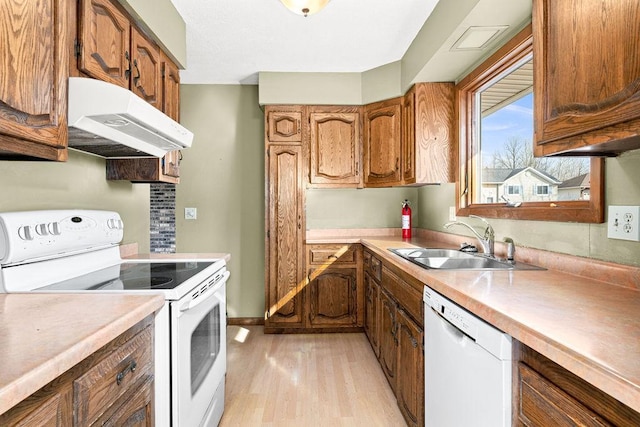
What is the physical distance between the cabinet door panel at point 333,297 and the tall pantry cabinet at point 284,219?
0.40 ft

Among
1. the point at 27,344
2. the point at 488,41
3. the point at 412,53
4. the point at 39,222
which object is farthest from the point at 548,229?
the point at 39,222

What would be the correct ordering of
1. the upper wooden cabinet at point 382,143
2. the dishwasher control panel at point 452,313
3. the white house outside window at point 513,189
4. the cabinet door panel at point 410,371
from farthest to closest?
the upper wooden cabinet at point 382,143 → the white house outside window at point 513,189 → the cabinet door panel at point 410,371 → the dishwasher control panel at point 452,313

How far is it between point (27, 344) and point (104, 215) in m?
1.15

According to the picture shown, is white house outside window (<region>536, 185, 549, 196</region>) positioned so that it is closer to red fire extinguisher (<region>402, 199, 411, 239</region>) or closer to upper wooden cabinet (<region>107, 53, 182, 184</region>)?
red fire extinguisher (<region>402, 199, 411, 239</region>)

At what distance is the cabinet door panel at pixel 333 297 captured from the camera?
322 centimetres

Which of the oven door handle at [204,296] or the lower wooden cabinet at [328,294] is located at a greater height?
the oven door handle at [204,296]

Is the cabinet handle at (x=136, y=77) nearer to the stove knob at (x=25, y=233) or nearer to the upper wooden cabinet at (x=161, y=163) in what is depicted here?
the upper wooden cabinet at (x=161, y=163)

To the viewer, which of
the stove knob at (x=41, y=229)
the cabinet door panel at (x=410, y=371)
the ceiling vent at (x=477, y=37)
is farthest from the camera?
the ceiling vent at (x=477, y=37)

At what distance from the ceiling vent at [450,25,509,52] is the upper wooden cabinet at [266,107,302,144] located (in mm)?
1543

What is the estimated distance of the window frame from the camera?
134 cm

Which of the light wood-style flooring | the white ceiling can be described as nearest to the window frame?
the white ceiling

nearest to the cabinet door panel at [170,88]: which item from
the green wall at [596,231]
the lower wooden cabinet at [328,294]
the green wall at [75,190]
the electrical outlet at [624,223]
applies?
the green wall at [75,190]


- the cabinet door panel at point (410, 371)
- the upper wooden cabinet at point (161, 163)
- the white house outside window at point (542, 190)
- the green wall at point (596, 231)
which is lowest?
the cabinet door panel at point (410, 371)

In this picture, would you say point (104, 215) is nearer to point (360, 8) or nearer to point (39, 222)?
point (39, 222)
